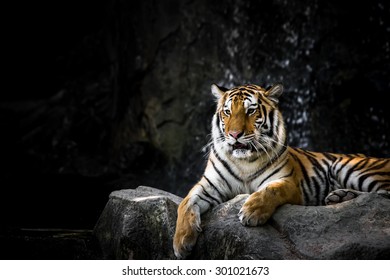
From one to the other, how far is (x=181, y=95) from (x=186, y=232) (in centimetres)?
582

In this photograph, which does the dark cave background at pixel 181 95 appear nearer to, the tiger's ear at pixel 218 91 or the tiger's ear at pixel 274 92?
the tiger's ear at pixel 218 91

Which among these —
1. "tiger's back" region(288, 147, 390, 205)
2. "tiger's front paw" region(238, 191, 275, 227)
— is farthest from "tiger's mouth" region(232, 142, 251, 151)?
"tiger's back" region(288, 147, 390, 205)

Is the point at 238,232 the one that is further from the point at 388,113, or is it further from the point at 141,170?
the point at 141,170

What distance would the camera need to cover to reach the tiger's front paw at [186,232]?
393 centimetres

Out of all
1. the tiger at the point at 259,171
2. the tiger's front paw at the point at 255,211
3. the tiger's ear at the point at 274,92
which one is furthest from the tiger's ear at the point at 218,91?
the tiger's front paw at the point at 255,211

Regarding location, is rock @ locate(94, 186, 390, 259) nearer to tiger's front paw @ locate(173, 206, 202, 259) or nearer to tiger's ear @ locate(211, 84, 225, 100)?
tiger's front paw @ locate(173, 206, 202, 259)

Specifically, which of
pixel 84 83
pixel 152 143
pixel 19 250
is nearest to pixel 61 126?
pixel 84 83

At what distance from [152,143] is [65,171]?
153 centimetres

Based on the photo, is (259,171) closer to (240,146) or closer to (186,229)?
(240,146)

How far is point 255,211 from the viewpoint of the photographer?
388 cm

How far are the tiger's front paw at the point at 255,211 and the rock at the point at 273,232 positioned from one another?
0.14 feet

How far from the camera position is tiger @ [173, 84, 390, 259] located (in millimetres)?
4156

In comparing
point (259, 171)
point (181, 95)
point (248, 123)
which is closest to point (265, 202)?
point (259, 171)

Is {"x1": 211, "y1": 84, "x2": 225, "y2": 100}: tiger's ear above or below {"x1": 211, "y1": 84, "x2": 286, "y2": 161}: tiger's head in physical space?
above
